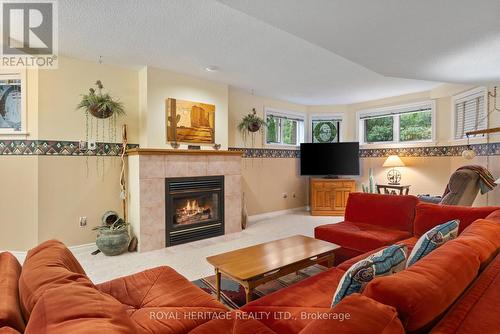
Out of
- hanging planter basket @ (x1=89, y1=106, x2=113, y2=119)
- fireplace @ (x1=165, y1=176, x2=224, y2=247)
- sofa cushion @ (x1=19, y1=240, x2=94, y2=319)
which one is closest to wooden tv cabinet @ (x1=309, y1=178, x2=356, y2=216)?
fireplace @ (x1=165, y1=176, x2=224, y2=247)

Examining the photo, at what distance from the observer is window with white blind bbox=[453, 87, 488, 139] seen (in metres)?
3.97

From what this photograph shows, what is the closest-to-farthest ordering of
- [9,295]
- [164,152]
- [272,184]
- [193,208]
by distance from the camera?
[9,295] < [164,152] < [193,208] < [272,184]

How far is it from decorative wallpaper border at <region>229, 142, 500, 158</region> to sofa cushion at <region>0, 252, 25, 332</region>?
3.79m

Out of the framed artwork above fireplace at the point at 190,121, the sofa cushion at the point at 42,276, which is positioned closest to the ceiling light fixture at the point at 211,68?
the framed artwork above fireplace at the point at 190,121

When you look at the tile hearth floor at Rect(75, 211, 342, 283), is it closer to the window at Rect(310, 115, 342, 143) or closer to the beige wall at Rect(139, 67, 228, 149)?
the beige wall at Rect(139, 67, 228, 149)

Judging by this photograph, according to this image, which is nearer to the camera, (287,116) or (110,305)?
(110,305)

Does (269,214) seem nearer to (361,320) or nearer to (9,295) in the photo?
(9,295)

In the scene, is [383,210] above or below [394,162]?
below

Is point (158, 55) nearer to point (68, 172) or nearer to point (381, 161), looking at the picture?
point (68, 172)

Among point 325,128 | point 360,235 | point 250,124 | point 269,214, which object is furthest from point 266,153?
point 360,235

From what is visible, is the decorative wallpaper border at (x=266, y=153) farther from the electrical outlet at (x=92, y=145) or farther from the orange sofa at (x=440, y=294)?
the orange sofa at (x=440, y=294)

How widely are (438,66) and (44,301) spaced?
3.79 metres

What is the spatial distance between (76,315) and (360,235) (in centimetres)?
248

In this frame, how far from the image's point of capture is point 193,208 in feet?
13.4
